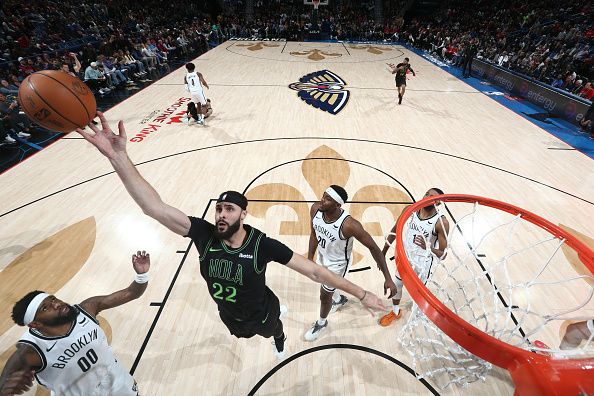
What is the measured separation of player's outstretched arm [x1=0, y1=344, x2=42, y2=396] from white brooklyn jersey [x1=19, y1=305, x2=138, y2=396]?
3 cm

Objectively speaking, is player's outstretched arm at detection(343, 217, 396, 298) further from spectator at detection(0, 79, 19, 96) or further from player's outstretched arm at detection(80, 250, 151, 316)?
spectator at detection(0, 79, 19, 96)

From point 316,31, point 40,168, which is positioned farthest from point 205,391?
point 316,31

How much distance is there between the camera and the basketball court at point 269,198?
11.0 ft

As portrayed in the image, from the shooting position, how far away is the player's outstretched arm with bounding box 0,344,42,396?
181cm

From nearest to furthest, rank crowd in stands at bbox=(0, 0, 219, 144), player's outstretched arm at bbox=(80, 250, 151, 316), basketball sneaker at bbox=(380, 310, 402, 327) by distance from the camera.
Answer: player's outstretched arm at bbox=(80, 250, 151, 316), basketball sneaker at bbox=(380, 310, 402, 327), crowd in stands at bbox=(0, 0, 219, 144)

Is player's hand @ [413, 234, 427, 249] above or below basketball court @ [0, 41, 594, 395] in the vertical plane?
above

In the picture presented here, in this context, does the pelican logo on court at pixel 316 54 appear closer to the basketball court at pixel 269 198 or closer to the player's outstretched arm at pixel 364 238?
the basketball court at pixel 269 198

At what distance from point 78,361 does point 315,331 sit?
7.43 ft

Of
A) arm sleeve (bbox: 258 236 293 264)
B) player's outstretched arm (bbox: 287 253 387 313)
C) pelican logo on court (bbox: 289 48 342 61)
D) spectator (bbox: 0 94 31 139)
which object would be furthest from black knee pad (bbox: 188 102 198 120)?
pelican logo on court (bbox: 289 48 342 61)

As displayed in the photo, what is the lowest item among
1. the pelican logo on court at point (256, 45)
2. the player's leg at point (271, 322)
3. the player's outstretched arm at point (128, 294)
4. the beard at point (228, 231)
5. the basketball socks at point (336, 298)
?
the pelican logo on court at point (256, 45)

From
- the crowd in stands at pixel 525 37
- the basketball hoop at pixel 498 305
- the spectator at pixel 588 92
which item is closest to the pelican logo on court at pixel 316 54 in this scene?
the crowd in stands at pixel 525 37

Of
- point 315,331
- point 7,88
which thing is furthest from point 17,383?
point 7,88

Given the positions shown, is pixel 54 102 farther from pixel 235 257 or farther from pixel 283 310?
pixel 283 310

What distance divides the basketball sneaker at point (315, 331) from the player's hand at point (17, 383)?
243 centimetres
